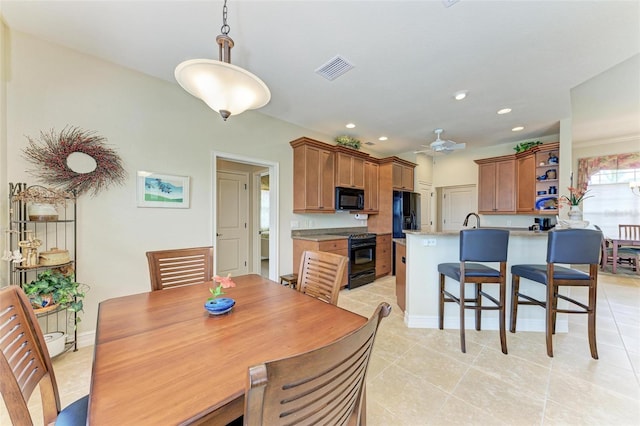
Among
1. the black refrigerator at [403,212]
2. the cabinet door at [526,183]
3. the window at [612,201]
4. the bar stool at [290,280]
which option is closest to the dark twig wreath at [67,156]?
the bar stool at [290,280]

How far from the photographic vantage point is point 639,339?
2.44 m

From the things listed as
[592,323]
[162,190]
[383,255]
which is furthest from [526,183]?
[162,190]

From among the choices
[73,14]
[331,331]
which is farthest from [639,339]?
[73,14]

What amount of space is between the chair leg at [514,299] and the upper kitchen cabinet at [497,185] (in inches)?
114

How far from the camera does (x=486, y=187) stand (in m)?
5.12

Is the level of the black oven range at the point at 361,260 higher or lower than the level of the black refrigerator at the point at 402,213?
lower

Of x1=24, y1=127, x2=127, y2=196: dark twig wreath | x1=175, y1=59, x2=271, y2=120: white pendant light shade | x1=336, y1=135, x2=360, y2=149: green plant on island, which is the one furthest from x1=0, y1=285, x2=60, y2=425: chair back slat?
x1=336, y1=135, x2=360, y2=149: green plant on island

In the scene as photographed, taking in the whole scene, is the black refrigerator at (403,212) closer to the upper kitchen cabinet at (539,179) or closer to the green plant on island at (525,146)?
the upper kitchen cabinet at (539,179)

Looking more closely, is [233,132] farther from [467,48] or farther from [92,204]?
[467,48]

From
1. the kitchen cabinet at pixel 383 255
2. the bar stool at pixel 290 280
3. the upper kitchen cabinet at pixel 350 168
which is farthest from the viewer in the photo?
the kitchen cabinet at pixel 383 255

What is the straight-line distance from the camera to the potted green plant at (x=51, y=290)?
1907 millimetres

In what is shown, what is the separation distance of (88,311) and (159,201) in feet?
4.04

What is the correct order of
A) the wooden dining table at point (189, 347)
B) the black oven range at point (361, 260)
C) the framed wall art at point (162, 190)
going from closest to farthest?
the wooden dining table at point (189, 347) < the framed wall art at point (162, 190) < the black oven range at point (361, 260)

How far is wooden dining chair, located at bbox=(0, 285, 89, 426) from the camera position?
747 mm
